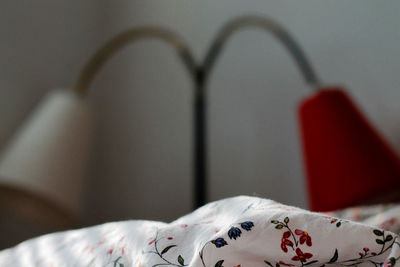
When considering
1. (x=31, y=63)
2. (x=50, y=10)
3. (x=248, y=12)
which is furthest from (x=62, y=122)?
(x=248, y=12)

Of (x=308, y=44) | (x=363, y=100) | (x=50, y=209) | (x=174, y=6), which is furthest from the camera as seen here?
(x=174, y=6)

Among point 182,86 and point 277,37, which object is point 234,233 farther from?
point 182,86

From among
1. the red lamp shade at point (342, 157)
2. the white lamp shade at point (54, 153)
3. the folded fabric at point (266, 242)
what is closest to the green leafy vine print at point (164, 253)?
the folded fabric at point (266, 242)

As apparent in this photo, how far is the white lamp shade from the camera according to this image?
1.38 metres

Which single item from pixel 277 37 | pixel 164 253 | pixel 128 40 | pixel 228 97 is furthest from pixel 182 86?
pixel 164 253

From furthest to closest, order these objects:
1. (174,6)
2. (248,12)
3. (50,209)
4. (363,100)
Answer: (174,6) < (248,12) < (363,100) < (50,209)

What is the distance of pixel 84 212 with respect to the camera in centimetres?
197

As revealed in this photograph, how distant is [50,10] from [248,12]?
28.4 inches

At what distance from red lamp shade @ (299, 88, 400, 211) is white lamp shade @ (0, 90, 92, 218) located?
0.65 metres

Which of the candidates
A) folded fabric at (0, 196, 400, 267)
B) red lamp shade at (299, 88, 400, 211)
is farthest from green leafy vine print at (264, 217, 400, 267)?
red lamp shade at (299, 88, 400, 211)

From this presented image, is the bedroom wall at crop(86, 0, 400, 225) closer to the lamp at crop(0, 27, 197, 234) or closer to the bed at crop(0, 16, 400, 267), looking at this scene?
the lamp at crop(0, 27, 197, 234)

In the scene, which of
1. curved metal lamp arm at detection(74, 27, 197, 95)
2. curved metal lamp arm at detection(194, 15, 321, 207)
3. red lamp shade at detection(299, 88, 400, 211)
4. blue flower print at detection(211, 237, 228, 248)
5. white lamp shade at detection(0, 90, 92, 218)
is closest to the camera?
blue flower print at detection(211, 237, 228, 248)

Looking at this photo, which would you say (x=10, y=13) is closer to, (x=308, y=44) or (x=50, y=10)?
(x=50, y=10)

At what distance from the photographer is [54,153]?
1450mm
